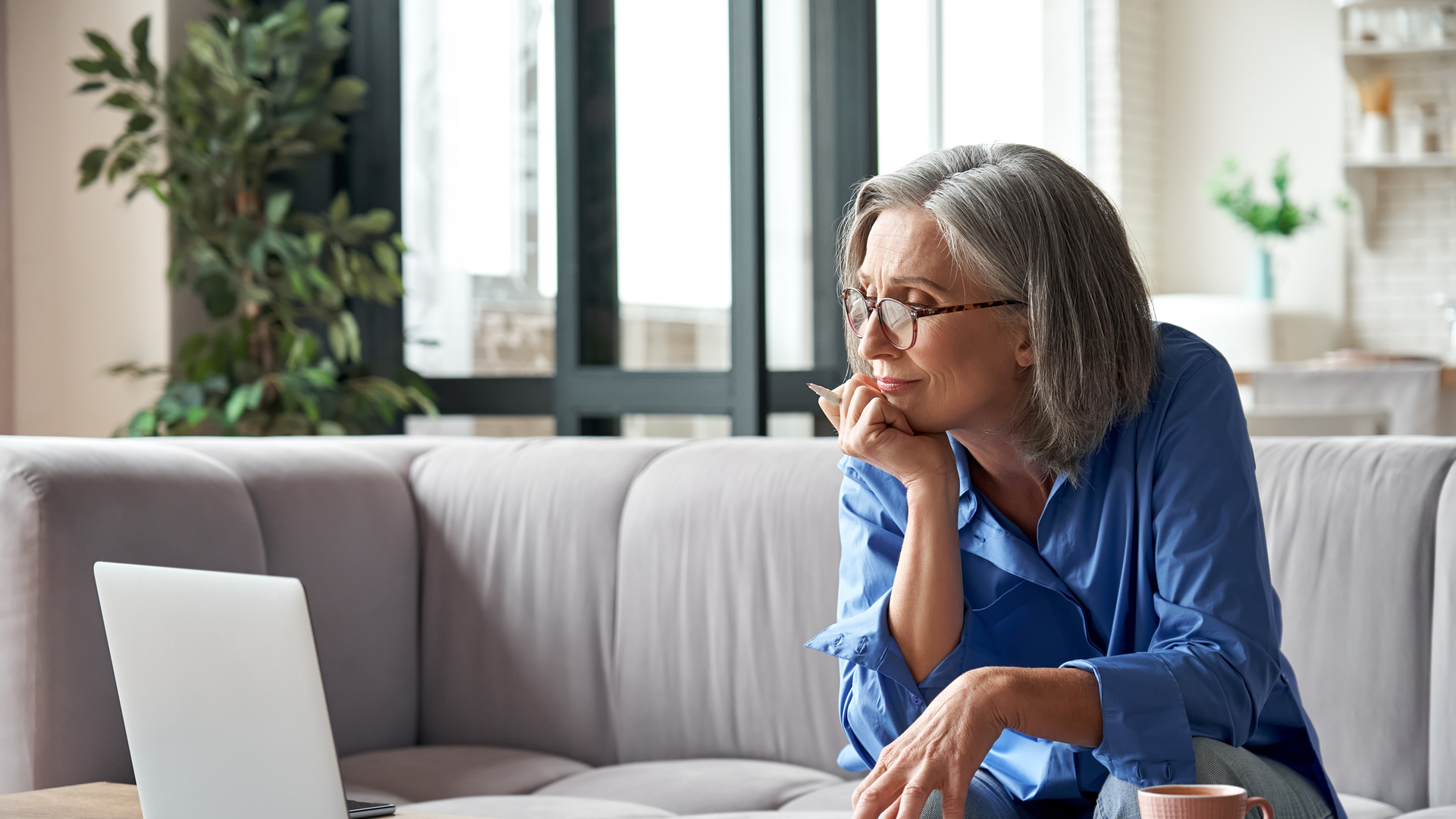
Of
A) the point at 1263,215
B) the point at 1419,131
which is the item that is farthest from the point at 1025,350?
the point at 1419,131

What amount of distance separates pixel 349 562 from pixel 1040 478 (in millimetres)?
1318

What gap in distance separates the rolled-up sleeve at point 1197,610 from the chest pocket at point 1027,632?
96 millimetres

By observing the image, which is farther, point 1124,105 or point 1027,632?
point 1124,105

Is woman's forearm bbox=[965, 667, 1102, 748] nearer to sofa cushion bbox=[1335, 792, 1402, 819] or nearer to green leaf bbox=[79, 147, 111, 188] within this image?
sofa cushion bbox=[1335, 792, 1402, 819]

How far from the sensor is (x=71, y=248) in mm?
3826

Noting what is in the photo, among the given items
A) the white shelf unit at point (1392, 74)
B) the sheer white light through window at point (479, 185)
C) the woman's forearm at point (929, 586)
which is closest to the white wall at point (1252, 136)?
the white shelf unit at point (1392, 74)

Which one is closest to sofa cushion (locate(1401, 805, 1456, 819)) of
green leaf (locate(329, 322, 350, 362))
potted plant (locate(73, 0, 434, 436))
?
potted plant (locate(73, 0, 434, 436))

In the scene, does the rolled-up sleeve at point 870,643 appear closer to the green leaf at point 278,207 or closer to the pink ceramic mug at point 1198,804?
the pink ceramic mug at point 1198,804

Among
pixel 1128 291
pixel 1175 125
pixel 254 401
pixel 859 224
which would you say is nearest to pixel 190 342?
pixel 254 401

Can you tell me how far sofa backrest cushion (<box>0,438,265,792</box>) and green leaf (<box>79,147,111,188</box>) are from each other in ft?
5.36

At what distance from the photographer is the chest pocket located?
53.0 inches

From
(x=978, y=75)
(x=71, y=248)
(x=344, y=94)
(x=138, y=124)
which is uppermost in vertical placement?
(x=978, y=75)

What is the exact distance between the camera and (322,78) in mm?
3584

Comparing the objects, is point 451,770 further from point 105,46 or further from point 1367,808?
point 105,46
